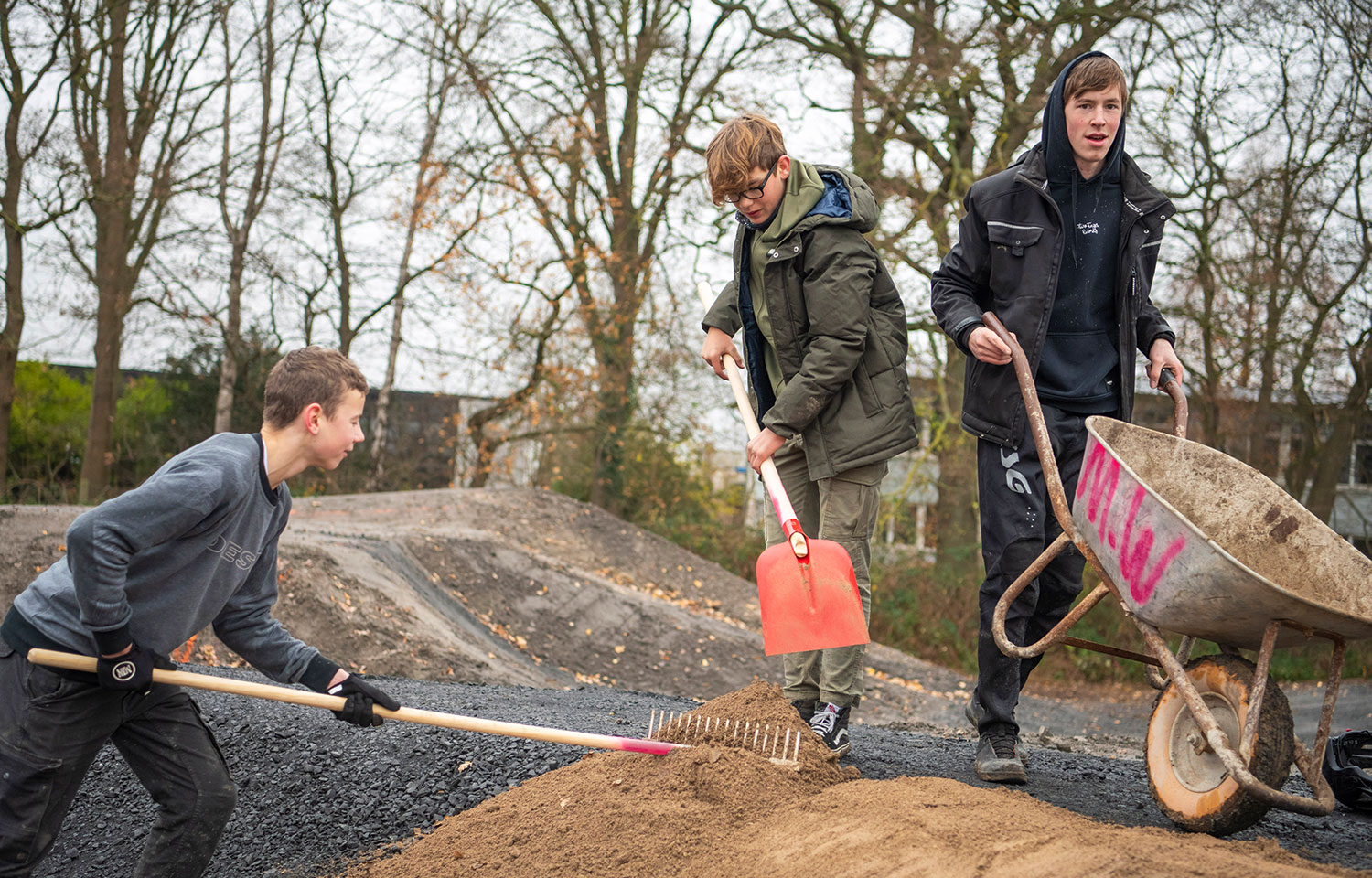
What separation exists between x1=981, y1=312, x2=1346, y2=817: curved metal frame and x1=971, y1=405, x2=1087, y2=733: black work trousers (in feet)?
0.25

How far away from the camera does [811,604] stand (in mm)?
3189

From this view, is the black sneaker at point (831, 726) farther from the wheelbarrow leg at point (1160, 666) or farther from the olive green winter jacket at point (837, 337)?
the wheelbarrow leg at point (1160, 666)

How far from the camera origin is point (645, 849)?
9.05ft

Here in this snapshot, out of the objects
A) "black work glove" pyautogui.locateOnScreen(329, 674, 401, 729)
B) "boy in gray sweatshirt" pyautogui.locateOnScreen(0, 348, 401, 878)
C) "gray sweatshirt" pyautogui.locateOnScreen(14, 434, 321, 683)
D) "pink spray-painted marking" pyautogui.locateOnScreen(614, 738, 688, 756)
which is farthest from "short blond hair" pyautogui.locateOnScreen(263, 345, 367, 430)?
"pink spray-painted marking" pyautogui.locateOnScreen(614, 738, 688, 756)

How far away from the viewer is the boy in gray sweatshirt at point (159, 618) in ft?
8.12

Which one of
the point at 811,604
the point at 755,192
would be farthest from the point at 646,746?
the point at 755,192

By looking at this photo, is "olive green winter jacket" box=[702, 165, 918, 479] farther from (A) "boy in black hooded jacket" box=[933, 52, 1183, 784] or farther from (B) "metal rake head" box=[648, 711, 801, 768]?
(B) "metal rake head" box=[648, 711, 801, 768]

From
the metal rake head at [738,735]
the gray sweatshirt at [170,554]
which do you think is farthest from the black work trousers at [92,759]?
the metal rake head at [738,735]

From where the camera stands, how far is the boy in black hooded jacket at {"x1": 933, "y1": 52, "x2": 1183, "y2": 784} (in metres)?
3.30

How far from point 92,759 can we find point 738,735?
5.95 feet

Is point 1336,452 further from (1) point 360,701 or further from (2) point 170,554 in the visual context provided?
(2) point 170,554

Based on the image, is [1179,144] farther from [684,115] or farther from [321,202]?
[321,202]

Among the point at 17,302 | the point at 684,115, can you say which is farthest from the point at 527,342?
the point at 17,302

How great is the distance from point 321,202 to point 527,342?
16.2 feet
